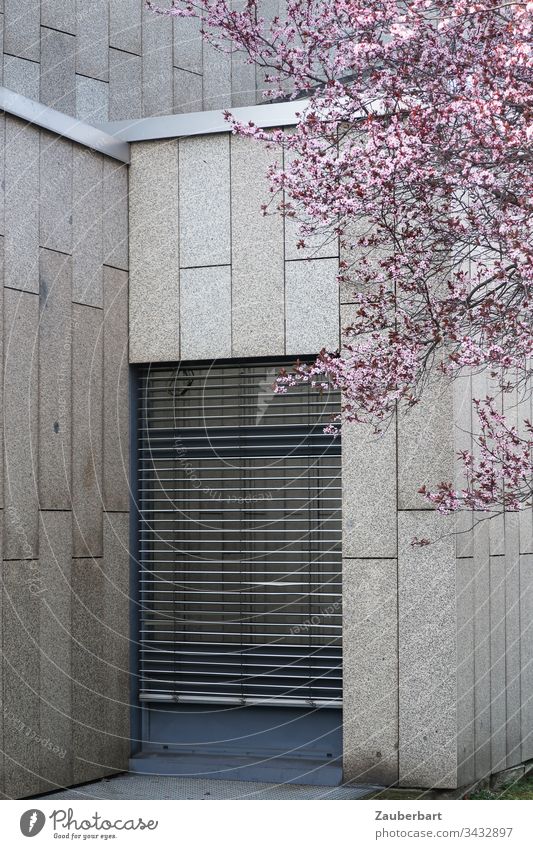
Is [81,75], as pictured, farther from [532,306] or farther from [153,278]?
[532,306]

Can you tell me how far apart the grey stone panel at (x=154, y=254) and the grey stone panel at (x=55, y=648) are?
1659 mm

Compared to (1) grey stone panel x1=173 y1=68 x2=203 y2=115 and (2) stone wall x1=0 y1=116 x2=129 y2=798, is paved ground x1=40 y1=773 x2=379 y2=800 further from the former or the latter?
(1) grey stone panel x1=173 y1=68 x2=203 y2=115

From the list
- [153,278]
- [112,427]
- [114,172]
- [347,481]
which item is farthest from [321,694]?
[114,172]

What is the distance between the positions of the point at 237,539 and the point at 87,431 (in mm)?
1463

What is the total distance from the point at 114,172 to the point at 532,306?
425 centimetres

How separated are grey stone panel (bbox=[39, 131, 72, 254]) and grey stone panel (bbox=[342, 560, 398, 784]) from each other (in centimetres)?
319

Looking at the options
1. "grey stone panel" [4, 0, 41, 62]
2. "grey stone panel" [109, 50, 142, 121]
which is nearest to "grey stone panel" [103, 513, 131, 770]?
"grey stone panel" [109, 50, 142, 121]

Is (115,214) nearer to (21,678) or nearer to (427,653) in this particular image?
(21,678)

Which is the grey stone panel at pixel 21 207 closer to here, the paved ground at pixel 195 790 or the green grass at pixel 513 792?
the paved ground at pixel 195 790

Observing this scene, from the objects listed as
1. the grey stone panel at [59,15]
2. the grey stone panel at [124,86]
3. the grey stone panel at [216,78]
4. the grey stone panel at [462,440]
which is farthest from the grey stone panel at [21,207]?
the grey stone panel at [462,440]

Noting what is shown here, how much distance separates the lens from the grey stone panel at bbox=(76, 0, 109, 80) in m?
10.4
